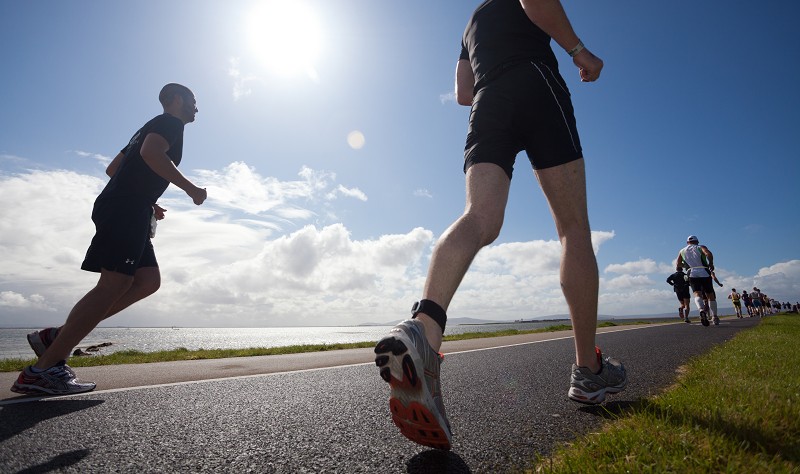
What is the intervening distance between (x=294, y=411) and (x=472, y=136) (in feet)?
5.77

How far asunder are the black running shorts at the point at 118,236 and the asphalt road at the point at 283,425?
92 cm

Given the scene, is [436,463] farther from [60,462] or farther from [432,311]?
[60,462]

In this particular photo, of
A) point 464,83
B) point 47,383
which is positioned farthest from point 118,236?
point 464,83

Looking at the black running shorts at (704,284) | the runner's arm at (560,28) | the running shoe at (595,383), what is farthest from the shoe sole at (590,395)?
the black running shorts at (704,284)

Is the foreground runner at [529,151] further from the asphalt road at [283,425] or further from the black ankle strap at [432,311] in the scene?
the asphalt road at [283,425]

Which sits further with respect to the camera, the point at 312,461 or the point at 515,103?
the point at 515,103

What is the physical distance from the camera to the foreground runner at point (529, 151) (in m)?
1.80

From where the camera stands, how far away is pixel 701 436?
141cm

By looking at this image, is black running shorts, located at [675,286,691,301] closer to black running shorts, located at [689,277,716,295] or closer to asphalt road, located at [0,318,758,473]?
black running shorts, located at [689,277,716,295]

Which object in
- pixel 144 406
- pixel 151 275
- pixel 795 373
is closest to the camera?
pixel 144 406

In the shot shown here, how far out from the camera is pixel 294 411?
2.26 metres

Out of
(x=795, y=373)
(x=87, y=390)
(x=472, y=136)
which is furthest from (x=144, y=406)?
(x=795, y=373)

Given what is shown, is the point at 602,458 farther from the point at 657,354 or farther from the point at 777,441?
the point at 657,354

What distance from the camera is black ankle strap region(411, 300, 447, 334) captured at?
5.09 ft
